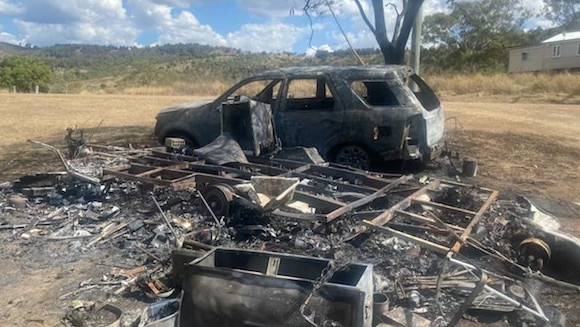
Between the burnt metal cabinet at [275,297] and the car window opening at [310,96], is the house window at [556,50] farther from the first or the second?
the burnt metal cabinet at [275,297]

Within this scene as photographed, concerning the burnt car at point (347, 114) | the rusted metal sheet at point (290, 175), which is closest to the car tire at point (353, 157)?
the burnt car at point (347, 114)

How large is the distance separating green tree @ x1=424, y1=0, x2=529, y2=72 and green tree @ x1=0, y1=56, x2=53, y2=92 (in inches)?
1510

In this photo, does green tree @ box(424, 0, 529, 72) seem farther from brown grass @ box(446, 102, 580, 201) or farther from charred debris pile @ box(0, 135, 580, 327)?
charred debris pile @ box(0, 135, 580, 327)

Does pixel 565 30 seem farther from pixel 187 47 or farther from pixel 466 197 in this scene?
pixel 187 47

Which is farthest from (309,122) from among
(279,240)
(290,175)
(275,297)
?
(275,297)

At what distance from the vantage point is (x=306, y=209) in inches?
222

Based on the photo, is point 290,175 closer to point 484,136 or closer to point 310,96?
point 310,96

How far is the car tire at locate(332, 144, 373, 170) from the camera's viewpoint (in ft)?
25.8

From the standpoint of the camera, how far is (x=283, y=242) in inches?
202

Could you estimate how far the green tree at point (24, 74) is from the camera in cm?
4759

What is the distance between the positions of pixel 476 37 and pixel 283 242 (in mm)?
49386

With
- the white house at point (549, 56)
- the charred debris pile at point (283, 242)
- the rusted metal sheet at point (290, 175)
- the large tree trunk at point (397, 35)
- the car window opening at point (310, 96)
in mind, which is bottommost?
the charred debris pile at point (283, 242)

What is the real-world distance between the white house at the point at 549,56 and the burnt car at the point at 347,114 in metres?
43.4

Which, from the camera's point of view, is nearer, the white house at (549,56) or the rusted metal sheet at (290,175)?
the rusted metal sheet at (290,175)
